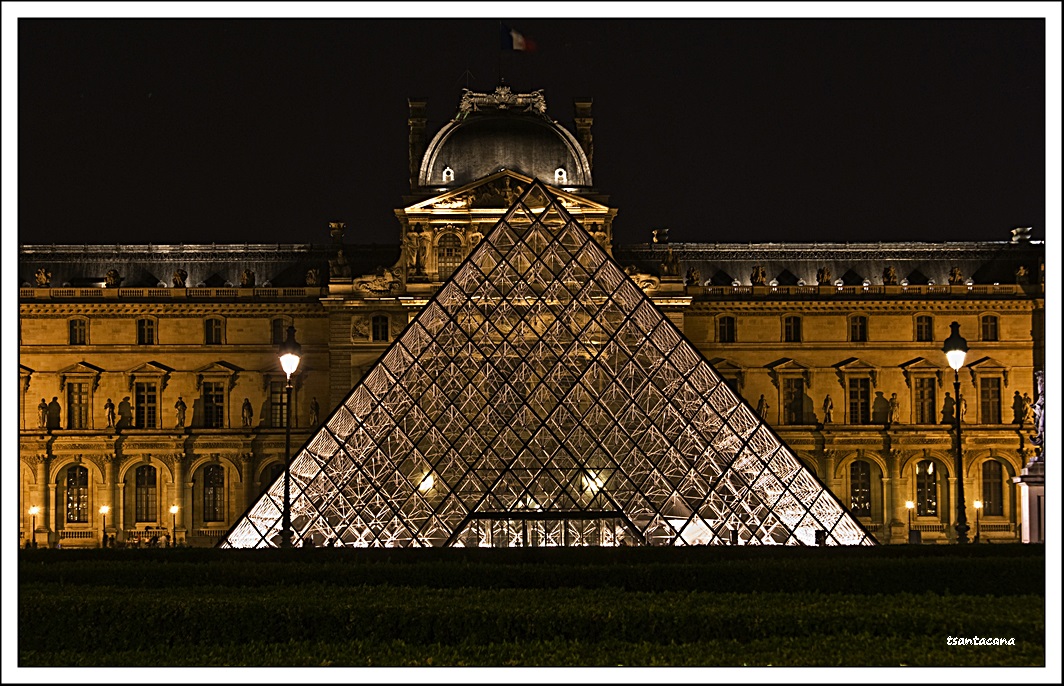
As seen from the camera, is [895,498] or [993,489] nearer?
[895,498]

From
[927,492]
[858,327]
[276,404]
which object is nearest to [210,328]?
[276,404]

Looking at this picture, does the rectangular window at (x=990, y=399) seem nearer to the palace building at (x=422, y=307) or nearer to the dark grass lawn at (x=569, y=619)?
the palace building at (x=422, y=307)

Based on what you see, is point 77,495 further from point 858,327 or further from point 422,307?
point 858,327

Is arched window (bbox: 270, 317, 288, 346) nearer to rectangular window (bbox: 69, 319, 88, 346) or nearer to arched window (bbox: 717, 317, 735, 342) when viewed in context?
rectangular window (bbox: 69, 319, 88, 346)

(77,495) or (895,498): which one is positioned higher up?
(77,495)

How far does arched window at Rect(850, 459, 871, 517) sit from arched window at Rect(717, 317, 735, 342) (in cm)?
526

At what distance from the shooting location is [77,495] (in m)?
52.4

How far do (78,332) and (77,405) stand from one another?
2.19 m

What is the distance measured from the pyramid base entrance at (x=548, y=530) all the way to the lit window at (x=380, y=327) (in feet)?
76.7

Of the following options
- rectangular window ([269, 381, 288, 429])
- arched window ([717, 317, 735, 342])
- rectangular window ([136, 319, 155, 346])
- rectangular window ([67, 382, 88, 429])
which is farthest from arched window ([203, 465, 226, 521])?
arched window ([717, 317, 735, 342])

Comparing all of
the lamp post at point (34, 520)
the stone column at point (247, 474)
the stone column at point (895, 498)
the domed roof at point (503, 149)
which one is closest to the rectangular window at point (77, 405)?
the lamp post at point (34, 520)

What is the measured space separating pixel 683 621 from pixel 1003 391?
4152 centimetres

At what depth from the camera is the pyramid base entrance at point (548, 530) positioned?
2609 centimetres

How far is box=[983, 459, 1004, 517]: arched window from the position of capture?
174 ft
